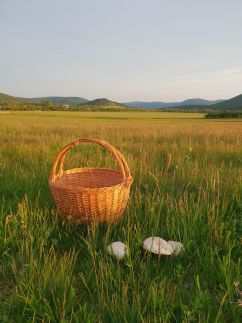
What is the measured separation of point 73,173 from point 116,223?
1.14 meters

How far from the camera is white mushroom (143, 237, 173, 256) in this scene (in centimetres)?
233

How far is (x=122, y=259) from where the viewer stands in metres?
2.41

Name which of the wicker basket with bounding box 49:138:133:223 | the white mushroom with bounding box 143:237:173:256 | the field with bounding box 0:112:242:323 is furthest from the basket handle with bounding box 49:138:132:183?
the white mushroom with bounding box 143:237:173:256

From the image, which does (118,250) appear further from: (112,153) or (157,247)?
(112,153)

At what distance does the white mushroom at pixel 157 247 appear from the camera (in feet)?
7.64

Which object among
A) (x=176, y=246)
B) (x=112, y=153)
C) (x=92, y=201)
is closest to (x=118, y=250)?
(x=176, y=246)

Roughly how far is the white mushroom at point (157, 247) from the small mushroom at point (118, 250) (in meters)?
0.15

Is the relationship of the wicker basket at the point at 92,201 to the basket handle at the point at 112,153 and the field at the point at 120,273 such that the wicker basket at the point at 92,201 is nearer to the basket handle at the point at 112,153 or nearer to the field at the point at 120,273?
the basket handle at the point at 112,153

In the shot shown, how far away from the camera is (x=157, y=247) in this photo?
2361mm

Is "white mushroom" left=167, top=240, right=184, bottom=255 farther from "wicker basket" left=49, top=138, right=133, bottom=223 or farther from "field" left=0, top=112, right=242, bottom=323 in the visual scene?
"wicker basket" left=49, top=138, right=133, bottom=223

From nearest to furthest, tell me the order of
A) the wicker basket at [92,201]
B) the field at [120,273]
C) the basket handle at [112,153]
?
the field at [120,273] → the wicker basket at [92,201] → the basket handle at [112,153]

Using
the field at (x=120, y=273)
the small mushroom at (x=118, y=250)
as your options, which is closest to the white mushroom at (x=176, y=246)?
the field at (x=120, y=273)

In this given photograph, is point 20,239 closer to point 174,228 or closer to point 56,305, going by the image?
point 56,305

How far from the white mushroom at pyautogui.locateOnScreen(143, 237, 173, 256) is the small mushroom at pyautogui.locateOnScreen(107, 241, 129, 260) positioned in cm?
15
